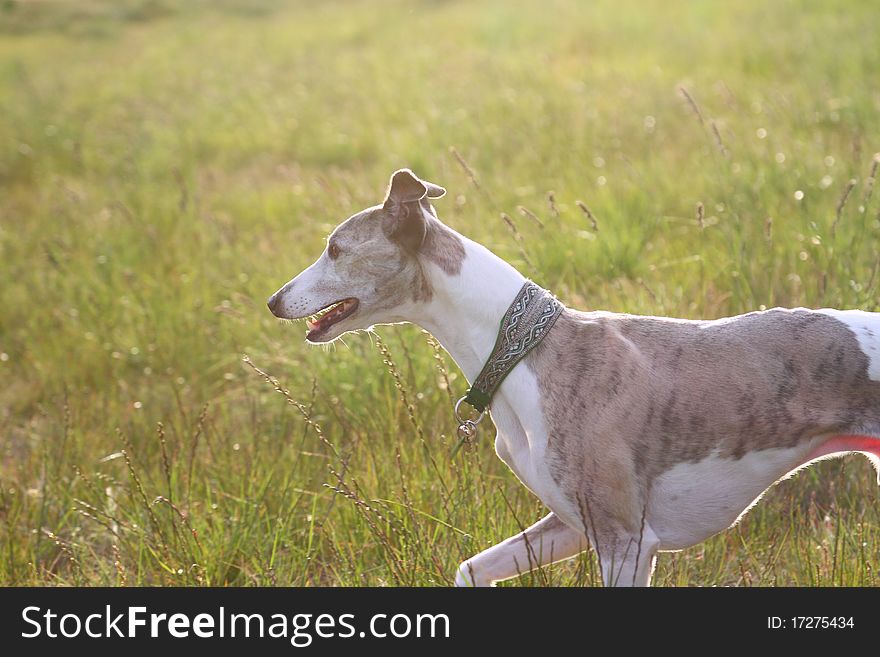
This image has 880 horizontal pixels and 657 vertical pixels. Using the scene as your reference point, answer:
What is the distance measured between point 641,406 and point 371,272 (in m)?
1.02

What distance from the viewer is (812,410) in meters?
3.15

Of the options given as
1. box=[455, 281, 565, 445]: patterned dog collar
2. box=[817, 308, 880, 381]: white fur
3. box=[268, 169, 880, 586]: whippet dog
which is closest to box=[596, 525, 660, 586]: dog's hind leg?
box=[268, 169, 880, 586]: whippet dog

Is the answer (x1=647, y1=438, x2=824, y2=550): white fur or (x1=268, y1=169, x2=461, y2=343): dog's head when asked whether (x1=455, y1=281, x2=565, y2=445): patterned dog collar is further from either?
(x1=647, y1=438, x2=824, y2=550): white fur

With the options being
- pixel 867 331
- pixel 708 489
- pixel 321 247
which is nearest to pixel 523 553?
pixel 708 489

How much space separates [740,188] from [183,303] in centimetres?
375

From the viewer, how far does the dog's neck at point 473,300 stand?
3.37m

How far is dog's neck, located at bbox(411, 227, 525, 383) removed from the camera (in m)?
3.37

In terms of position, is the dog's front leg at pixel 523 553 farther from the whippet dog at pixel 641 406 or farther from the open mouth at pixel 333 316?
the open mouth at pixel 333 316

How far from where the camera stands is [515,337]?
3283 millimetres

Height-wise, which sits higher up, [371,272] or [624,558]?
[371,272]

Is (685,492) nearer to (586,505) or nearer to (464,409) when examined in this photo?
(586,505)

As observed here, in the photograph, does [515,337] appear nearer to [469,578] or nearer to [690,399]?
[690,399]

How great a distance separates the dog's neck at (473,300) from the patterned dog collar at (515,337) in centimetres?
5

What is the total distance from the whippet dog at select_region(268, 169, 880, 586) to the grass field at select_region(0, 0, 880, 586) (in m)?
0.39
